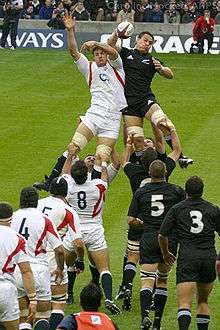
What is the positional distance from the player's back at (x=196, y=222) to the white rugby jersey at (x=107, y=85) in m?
5.11

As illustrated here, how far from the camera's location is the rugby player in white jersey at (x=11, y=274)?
12.2m

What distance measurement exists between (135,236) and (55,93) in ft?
56.0

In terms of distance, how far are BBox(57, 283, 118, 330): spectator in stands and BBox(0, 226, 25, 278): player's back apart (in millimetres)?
2115

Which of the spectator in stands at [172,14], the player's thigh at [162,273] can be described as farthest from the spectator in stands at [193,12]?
the player's thigh at [162,273]

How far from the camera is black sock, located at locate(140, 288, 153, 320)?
14406 mm

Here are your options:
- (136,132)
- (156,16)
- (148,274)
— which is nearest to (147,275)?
(148,274)

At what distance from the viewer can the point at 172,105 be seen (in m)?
31.3

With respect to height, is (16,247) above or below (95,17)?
above

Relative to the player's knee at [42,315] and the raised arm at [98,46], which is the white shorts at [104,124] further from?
the player's knee at [42,315]

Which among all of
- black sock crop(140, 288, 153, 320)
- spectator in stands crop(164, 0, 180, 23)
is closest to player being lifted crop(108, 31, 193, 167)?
black sock crop(140, 288, 153, 320)

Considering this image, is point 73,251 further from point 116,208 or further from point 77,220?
point 116,208

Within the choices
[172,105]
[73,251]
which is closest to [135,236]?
[73,251]

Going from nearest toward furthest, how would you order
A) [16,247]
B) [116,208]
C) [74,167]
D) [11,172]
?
[16,247] < [74,167] < [116,208] < [11,172]

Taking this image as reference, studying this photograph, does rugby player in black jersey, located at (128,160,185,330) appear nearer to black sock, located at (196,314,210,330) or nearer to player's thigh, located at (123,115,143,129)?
black sock, located at (196,314,210,330)
